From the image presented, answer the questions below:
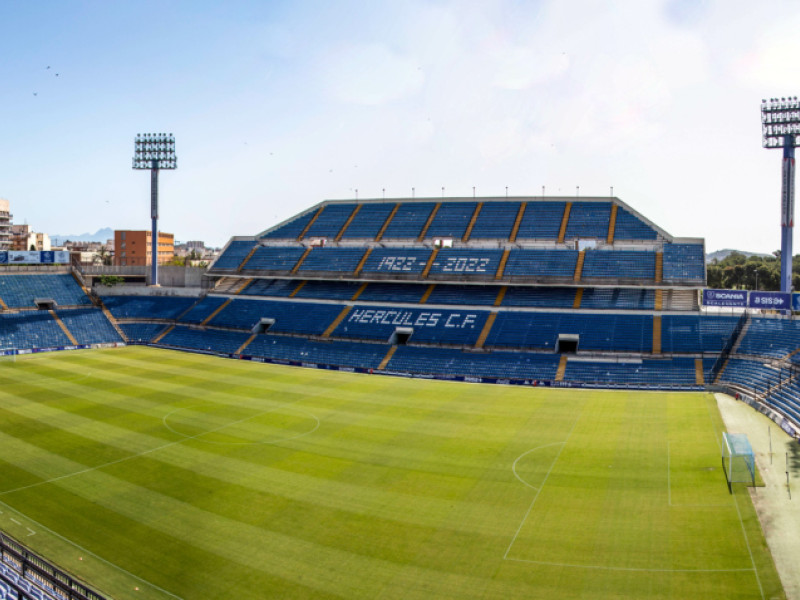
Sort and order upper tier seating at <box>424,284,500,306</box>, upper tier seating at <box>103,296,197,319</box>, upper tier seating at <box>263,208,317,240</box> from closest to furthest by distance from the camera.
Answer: upper tier seating at <box>424,284,500,306</box>
upper tier seating at <box>103,296,197,319</box>
upper tier seating at <box>263,208,317,240</box>

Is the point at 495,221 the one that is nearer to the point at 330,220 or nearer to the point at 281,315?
the point at 330,220

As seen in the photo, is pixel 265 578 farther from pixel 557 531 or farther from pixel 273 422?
pixel 273 422

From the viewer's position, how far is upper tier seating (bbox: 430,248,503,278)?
5497 centimetres

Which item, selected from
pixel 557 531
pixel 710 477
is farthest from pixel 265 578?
pixel 710 477

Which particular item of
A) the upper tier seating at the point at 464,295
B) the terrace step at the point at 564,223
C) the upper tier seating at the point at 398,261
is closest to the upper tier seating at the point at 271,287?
the upper tier seating at the point at 398,261

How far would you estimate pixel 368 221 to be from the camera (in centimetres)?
6756

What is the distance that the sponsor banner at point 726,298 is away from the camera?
42156 millimetres

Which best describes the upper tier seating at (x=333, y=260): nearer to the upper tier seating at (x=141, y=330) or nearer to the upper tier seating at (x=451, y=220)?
the upper tier seating at (x=451, y=220)

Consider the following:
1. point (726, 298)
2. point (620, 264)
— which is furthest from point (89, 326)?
point (726, 298)

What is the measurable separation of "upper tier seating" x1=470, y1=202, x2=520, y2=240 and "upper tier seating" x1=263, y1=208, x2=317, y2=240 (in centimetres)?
2174

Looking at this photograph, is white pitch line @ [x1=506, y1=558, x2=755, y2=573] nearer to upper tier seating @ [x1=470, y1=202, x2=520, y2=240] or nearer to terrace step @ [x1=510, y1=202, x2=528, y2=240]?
terrace step @ [x1=510, y1=202, x2=528, y2=240]

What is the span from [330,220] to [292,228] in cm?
496

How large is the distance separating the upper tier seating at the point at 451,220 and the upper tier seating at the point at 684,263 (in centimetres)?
2008

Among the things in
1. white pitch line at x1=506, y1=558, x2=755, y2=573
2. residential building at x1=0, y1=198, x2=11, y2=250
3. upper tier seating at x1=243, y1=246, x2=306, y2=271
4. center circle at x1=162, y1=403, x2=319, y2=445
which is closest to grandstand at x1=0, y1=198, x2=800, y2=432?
upper tier seating at x1=243, y1=246, x2=306, y2=271
